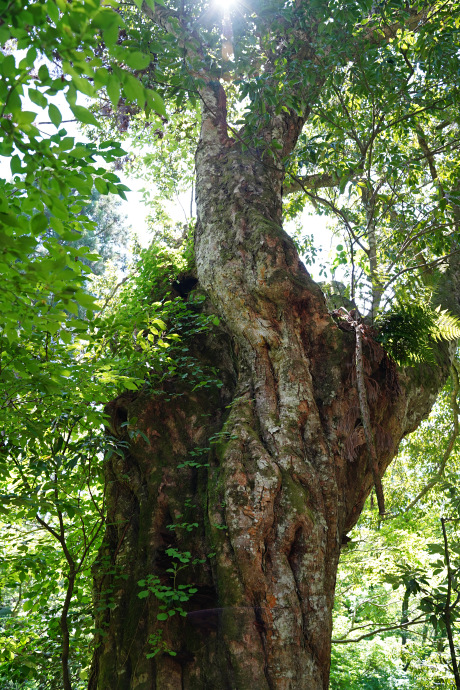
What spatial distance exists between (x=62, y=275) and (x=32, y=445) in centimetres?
159

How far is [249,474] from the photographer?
10.5 ft

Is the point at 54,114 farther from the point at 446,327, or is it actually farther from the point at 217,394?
the point at 446,327

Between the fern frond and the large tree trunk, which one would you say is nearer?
the large tree trunk

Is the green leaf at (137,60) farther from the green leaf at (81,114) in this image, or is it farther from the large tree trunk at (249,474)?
the large tree trunk at (249,474)

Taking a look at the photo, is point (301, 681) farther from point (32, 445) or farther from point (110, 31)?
point (110, 31)

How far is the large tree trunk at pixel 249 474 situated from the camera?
9.30 feet

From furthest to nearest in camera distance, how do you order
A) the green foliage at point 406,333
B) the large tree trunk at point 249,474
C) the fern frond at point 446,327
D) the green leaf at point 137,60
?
the fern frond at point 446,327 → the green foliage at point 406,333 → the large tree trunk at point 249,474 → the green leaf at point 137,60

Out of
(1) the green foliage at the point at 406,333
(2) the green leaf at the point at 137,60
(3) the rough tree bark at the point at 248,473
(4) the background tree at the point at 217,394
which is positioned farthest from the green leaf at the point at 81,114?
(1) the green foliage at the point at 406,333

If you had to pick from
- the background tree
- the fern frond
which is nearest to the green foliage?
the background tree

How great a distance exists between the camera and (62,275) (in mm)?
1842

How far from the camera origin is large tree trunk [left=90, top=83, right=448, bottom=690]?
2.83m

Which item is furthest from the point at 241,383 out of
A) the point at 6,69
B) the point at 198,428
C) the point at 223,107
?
the point at 223,107

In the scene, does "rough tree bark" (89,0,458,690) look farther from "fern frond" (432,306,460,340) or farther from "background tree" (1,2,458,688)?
"fern frond" (432,306,460,340)

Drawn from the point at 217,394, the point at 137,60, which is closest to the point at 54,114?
the point at 137,60
